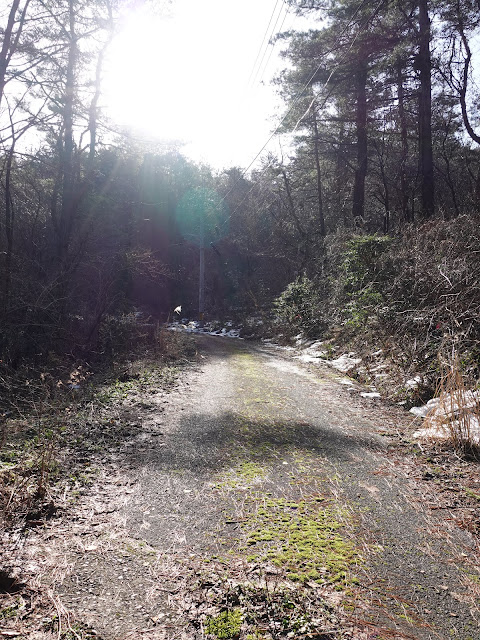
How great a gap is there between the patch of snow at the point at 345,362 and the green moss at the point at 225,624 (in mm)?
6083

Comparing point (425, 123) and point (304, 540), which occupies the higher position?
point (425, 123)

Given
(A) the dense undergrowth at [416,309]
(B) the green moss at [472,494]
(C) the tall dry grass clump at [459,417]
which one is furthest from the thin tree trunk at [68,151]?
(B) the green moss at [472,494]

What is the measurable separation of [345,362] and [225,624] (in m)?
6.80

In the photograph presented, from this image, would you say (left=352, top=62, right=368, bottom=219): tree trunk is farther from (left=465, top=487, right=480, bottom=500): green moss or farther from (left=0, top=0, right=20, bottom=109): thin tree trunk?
(left=465, top=487, right=480, bottom=500): green moss

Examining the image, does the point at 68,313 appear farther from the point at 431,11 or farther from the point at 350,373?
the point at 431,11

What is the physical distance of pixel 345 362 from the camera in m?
7.98

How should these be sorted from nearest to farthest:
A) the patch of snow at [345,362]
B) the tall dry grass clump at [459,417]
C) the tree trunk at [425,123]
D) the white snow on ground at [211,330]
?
the tall dry grass clump at [459,417] < the patch of snow at [345,362] < the tree trunk at [425,123] < the white snow on ground at [211,330]

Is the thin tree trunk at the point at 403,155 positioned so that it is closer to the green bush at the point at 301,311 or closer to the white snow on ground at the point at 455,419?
the green bush at the point at 301,311

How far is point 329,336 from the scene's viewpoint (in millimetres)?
10883

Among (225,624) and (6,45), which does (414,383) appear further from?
(6,45)

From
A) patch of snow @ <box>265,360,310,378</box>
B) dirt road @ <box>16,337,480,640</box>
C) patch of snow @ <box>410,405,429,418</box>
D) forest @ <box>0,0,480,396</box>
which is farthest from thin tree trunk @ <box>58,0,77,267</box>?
patch of snow @ <box>410,405,429,418</box>

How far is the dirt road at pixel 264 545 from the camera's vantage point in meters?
1.60

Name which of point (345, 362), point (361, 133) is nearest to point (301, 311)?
point (345, 362)

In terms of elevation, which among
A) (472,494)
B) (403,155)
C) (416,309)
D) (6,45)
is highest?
(6,45)
